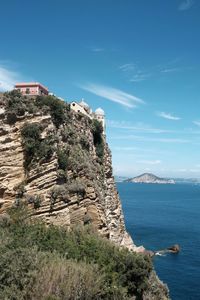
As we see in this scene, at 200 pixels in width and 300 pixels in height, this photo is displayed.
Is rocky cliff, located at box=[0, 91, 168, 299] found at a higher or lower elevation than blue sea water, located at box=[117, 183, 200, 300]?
higher

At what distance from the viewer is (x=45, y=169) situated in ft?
117

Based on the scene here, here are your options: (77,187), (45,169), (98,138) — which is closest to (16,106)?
(45,169)

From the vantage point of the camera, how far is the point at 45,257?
82.9 ft

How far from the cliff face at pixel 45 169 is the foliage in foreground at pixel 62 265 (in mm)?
1903

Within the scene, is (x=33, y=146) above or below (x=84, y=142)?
below

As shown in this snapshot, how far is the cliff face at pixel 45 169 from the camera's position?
3478cm

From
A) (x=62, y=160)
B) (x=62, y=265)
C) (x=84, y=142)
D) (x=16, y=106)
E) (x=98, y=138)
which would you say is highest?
(x=16, y=106)

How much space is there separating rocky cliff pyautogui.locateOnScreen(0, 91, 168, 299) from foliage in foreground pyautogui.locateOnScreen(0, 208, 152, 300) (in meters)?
1.92

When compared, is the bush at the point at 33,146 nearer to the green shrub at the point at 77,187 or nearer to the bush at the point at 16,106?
the bush at the point at 16,106

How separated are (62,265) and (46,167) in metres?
13.3

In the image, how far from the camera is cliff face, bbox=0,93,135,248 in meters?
34.8

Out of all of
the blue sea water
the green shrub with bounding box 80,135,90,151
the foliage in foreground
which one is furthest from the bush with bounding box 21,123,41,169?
the blue sea water

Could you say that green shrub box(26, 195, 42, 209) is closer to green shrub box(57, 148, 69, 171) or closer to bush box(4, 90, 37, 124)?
green shrub box(57, 148, 69, 171)

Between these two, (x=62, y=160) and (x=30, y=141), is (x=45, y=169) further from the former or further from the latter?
(x=30, y=141)
